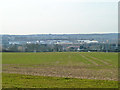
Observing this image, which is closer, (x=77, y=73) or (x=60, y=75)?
(x=60, y=75)

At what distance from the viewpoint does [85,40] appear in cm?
9875

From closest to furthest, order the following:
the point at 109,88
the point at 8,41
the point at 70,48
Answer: the point at 109,88
the point at 8,41
the point at 70,48

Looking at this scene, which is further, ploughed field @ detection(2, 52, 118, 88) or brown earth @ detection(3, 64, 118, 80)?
brown earth @ detection(3, 64, 118, 80)

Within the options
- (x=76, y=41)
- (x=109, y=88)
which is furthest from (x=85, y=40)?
(x=109, y=88)

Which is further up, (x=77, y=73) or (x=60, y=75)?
(x=60, y=75)

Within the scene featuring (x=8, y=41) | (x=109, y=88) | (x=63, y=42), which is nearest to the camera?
(x=109, y=88)

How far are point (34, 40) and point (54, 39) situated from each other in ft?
26.4

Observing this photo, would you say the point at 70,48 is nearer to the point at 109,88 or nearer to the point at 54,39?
the point at 54,39

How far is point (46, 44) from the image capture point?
101312 millimetres

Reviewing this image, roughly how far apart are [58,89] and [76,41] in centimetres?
8378

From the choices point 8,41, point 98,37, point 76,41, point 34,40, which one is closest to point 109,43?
point 98,37

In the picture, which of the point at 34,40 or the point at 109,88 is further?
the point at 34,40

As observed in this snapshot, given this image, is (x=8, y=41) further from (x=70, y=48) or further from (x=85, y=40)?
(x=85, y=40)

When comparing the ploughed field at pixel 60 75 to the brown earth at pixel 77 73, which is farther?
the brown earth at pixel 77 73
